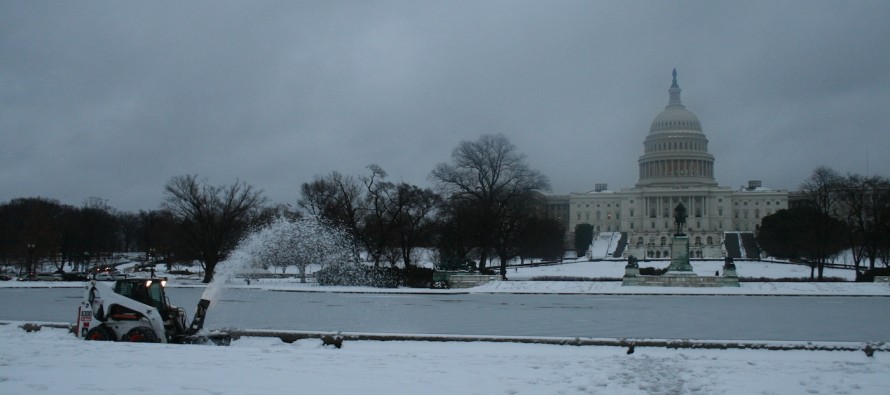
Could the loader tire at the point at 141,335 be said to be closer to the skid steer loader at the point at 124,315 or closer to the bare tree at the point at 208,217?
the skid steer loader at the point at 124,315

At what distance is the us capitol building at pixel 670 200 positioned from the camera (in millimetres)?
148375

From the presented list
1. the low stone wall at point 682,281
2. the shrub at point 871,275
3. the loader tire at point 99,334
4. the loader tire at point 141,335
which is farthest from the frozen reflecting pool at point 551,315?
the shrub at point 871,275

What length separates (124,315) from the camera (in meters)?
14.7

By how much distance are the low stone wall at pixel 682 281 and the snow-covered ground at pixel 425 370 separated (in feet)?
96.7

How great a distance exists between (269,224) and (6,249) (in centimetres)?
2357

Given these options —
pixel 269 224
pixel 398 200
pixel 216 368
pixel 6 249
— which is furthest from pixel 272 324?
pixel 6 249

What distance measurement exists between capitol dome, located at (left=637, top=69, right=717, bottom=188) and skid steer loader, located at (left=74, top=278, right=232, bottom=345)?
15211cm

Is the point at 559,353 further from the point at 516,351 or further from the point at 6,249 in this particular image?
the point at 6,249

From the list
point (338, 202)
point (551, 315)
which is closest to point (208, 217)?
point (338, 202)

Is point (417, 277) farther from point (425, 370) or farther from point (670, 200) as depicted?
point (670, 200)

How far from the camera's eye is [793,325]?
66.0 feet

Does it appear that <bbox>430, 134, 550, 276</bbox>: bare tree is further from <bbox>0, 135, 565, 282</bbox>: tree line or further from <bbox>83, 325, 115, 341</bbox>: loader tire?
<bbox>83, 325, 115, 341</bbox>: loader tire

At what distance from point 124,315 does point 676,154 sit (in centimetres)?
15600

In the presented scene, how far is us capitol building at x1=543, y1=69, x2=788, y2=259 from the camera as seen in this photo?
14838 centimetres
